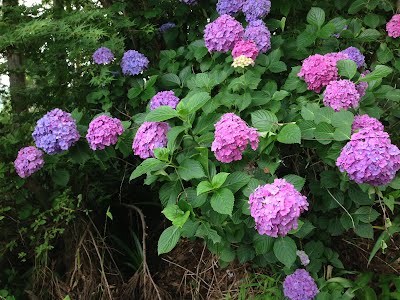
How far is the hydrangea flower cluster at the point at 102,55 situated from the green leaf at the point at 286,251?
1.18m

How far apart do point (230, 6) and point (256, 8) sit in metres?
0.15

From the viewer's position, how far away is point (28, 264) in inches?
94.3

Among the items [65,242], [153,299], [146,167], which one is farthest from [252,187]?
[65,242]

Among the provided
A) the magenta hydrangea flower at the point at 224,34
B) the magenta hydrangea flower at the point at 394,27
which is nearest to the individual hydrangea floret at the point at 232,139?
the magenta hydrangea flower at the point at 224,34

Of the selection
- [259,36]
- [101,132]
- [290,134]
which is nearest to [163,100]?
[101,132]

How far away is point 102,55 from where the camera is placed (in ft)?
6.68

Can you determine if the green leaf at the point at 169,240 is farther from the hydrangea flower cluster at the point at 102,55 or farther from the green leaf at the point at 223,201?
the hydrangea flower cluster at the point at 102,55

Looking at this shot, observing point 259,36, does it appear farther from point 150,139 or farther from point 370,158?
point 370,158

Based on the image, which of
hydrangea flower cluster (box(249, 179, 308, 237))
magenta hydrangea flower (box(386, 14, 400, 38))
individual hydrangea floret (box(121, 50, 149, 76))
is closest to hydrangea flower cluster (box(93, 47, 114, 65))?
individual hydrangea floret (box(121, 50, 149, 76))

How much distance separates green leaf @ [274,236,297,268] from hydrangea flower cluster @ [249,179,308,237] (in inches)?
6.9

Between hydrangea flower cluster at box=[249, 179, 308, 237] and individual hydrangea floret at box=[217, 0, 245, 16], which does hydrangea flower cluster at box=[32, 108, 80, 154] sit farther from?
individual hydrangea floret at box=[217, 0, 245, 16]

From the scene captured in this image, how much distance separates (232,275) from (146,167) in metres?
0.90

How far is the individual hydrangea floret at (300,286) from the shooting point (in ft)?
5.56

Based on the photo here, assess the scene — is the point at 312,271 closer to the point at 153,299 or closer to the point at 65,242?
the point at 153,299
